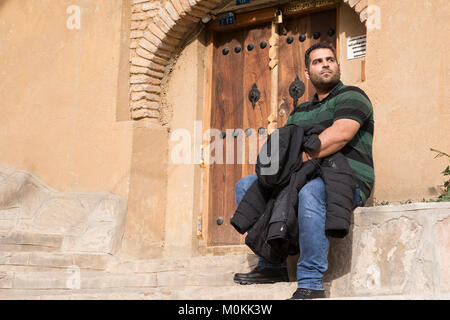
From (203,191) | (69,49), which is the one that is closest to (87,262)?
(203,191)

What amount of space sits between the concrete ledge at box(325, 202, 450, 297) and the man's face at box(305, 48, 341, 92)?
79 cm

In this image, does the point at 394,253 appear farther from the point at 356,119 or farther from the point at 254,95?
the point at 254,95

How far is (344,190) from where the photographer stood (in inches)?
144

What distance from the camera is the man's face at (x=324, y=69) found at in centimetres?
411

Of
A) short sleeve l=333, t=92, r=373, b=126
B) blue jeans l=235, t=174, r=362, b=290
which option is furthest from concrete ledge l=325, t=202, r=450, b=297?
short sleeve l=333, t=92, r=373, b=126

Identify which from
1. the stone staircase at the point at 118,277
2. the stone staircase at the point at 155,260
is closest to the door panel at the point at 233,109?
the stone staircase at the point at 155,260

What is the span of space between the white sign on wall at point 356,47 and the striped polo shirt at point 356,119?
134 centimetres

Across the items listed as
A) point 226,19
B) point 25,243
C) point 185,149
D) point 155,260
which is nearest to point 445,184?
point 155,260

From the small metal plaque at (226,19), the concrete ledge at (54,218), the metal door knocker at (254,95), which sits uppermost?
the small metal plaque at (226,19)

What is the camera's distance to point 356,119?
12.6 feet

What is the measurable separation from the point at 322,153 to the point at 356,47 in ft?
6.14

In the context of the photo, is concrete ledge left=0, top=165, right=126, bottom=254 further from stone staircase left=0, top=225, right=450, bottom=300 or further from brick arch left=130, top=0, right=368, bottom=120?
brick arch left=130, top=0, right=368, bottom=120

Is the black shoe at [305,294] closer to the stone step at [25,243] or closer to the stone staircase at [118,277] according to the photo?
the stone staircase at [118,277]
